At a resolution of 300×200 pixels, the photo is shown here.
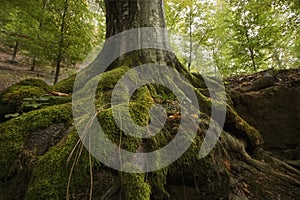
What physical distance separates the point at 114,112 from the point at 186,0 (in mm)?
11038

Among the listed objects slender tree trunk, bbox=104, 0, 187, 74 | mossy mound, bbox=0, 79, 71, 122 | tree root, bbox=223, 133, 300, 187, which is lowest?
tree root, bbox=223, 133, 300, 187

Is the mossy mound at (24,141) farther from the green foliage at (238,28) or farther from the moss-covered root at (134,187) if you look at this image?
the green foliage at (238,28)

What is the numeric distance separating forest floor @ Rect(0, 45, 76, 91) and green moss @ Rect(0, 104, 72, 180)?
6238 mm

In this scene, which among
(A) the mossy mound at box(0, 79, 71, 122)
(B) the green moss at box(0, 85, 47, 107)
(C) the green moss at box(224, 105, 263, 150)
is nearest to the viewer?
(A) the mossy mound at box(0, 79, 71, 122)

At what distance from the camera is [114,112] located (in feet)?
5.76

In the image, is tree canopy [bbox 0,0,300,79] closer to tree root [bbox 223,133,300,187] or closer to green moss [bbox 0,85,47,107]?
green moss [bbox 0,85,47,107]

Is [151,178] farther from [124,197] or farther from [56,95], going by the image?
[56,95]

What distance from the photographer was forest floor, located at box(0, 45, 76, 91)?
8.56 metres

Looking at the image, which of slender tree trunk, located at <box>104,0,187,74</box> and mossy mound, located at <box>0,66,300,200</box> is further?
slender tree trunk, located at <box>104,0,187,74</box>

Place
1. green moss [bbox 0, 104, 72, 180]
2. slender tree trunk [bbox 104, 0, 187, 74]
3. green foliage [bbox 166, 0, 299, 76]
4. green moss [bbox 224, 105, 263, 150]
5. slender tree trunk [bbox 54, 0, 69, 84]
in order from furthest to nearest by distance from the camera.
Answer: slender tree trunk [bbox 54, 0, 69, 84] → green foliage [bbox 166, 0, 299, 76] → slender tree trunk [bbox 104, 0, 187, 74] → green moss [bbox 224, 105, 263, 150] → green moss [bbox 0, 104, 72, 180]

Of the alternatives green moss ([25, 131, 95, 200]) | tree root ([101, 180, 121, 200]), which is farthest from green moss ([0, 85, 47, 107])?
tree root ([101, 180, 121, 200])

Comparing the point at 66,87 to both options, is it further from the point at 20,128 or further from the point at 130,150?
the point at 130,150

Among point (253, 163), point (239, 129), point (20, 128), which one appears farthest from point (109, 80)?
point (253, 163)

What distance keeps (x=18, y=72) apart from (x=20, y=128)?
34.4 ft
